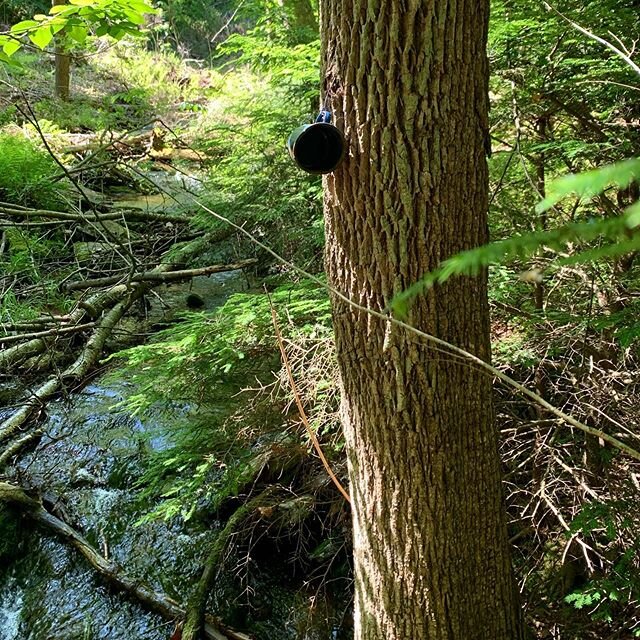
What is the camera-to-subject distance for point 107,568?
123 inches

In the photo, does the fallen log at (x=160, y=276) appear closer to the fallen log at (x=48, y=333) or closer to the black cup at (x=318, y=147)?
the fallen log at (x=48, y=333)

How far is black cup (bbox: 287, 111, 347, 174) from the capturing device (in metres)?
1.44

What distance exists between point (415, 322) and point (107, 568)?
2.54 m

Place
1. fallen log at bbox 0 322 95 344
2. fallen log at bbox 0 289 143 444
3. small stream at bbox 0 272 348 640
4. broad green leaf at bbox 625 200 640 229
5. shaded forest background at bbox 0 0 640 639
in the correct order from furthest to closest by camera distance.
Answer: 1. fallen log at bbox 0 322 95 344
2. fallen log at bbox 0 289 143 444
3. small stream at bbox 0 272 348 640
4. shaded forest background at bbox 0 0 640 639
5. broad green leaf at bbox 625 200 640 229

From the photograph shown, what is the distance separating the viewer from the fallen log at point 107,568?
2.76m

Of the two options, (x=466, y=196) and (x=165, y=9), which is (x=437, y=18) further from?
(x=165, y=9)

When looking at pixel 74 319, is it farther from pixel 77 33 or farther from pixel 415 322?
pixel 415 322

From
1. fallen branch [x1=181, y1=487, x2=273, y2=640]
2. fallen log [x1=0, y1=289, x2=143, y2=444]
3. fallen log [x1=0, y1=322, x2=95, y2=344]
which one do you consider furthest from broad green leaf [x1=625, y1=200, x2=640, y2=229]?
fallen log [x1=0, y1=322, x2=95, y2=344]

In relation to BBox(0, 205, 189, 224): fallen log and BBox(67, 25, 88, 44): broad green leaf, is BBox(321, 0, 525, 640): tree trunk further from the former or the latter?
BBox(0, 205, 189, 224): fallen log

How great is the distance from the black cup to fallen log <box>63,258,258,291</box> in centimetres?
357

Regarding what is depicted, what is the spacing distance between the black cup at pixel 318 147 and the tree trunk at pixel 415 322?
0.04 metres

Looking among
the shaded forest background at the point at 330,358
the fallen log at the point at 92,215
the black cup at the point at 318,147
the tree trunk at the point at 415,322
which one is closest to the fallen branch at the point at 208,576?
the shaded forest background at the point at 330,358

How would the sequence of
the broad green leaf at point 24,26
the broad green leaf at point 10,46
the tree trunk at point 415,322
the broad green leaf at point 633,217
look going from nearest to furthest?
the broad green leaf at point 633,217 < the tree trunk at point 415,322 < the broad green leaf at point 24,26 < the broad green leaf at point 10,46

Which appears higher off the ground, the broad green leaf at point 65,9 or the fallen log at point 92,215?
the broad green leaf at point 65,9
